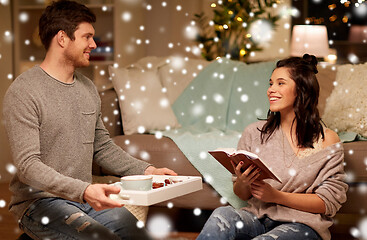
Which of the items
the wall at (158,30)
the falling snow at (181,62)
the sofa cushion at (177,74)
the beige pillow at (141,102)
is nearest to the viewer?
the falling snow at (181,62)

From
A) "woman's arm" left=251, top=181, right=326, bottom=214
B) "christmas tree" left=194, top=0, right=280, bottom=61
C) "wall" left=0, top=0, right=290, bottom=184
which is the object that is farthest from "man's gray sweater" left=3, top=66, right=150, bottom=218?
"christmas tree" left=194, top=0, right=280, bottom=61

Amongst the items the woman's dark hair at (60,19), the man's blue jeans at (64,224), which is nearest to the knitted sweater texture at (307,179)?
the man's blue jeans at (64,224)

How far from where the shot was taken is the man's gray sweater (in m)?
1.32

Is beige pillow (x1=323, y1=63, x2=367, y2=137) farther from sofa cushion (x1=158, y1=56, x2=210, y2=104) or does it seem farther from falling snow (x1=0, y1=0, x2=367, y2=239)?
sofa cushion (x1=158, y1=56, x2=210, y2=104)

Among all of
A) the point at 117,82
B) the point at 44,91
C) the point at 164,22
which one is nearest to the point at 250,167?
the point at 44,91

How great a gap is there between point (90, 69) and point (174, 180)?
188cm

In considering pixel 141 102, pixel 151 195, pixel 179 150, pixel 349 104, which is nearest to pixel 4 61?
pixel 141 102

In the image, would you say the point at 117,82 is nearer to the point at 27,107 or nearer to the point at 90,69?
the point at 90,69

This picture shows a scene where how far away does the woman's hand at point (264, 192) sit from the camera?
1.57m

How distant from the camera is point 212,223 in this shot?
1560 millimetres

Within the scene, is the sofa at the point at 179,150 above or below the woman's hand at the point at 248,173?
below

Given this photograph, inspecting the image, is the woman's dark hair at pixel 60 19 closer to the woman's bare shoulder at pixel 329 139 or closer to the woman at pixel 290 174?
the woman at pixel 290 174

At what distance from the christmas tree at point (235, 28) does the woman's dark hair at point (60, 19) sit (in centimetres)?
211

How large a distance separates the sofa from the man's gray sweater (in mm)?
679
